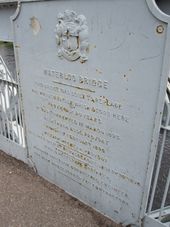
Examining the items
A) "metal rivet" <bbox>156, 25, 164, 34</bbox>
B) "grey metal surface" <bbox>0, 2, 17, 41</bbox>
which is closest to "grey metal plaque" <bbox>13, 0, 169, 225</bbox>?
"metal rivet" <bbox>156, 25, 164, 34</bbox>

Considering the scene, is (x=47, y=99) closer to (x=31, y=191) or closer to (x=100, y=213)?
(x=31, y=191)

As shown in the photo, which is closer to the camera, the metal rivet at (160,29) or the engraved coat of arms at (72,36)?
the metal rivet at (160,29)

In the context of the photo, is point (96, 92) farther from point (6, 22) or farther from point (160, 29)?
point (6, 22)

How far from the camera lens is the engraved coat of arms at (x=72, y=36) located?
8.53ft

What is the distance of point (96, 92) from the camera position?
8.89 ft

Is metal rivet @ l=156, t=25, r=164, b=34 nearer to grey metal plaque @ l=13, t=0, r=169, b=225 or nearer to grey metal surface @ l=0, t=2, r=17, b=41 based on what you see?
grey metal plaque @ l=13, t=0, r=169, b=225

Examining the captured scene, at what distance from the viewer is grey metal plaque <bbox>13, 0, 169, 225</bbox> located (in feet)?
7.38

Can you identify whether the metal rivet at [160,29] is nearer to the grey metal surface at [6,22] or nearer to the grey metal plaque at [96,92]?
the grey metal plaque at [96,92]

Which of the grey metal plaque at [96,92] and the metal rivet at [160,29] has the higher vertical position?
the metal rivet at [160,29]

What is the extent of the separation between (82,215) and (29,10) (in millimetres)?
2512

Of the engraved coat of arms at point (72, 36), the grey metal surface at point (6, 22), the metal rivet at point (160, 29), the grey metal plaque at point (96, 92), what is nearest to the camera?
the metal rivet at point (160, 29)

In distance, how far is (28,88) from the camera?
11.6 ft

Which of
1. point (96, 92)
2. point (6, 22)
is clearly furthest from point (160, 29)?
point (6, 22)

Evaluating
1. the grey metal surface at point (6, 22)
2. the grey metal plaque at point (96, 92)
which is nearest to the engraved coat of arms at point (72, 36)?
the grey metal plaque at point (96, 92)
